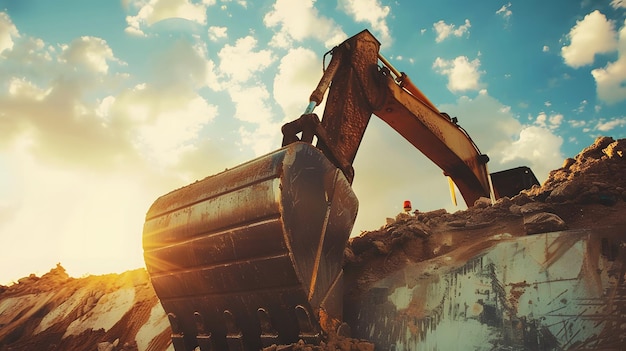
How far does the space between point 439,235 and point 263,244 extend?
1.93 metres

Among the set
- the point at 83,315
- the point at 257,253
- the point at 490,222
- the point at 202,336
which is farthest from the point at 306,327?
the point at 83,315

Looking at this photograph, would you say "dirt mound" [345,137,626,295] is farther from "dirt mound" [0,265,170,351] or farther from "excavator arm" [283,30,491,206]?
"dirt mound" [0,265,170,351]

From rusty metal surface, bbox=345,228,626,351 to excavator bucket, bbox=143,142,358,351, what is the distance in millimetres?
439

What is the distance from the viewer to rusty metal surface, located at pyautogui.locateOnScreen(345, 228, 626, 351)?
215cm

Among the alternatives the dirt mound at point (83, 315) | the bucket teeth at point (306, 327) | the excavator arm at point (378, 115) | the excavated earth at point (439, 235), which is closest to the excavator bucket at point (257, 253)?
the bucket teeth at point (306, 327)

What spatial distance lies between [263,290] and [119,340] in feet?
12.8

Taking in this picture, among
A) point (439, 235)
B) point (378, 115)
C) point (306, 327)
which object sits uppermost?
point (378, 115)

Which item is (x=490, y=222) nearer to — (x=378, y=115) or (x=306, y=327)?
(x=378, y=115)

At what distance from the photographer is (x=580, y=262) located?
2457mm

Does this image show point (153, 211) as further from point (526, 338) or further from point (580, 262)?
point (580, 262)

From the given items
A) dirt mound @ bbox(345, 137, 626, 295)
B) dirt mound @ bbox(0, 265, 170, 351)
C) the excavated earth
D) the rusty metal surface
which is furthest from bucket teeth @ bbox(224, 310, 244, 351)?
dirt mound @ bbox(0, 265, 170, 351)

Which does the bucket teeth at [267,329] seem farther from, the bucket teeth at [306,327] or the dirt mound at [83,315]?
the dirt mound at [83,315]

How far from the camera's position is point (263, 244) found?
2.28m

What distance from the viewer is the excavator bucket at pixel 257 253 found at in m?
2.28
